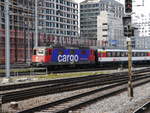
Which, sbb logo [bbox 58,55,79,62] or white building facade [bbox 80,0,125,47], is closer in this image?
sbb logo [bbox 58,55,79,62]

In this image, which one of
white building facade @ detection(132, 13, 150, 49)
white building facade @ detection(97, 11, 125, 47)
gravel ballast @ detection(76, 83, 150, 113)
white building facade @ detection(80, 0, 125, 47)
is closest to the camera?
gravel ballast @ detection(76, 83, 150, 113)

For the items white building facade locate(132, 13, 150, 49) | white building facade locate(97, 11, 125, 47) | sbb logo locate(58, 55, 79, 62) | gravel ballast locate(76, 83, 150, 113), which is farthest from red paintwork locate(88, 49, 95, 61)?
white building facade locate(97, 11, 125, 47)

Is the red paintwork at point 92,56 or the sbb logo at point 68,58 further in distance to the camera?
the red paintwork at point 92,56

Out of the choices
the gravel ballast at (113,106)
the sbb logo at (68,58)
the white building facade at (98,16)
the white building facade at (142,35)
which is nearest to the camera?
the gravel ballast at (113,106)

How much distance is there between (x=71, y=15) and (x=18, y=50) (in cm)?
6010

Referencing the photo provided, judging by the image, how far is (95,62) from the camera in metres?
47.6

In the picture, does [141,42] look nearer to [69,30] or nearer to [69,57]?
[69,30]

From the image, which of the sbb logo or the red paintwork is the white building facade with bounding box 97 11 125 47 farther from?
the sbb logo

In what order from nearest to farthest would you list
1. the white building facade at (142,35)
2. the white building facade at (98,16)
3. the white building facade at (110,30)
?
1. the white building facade at (142,35)
2. the white building facade at (110,30)
3. the white building facade at (98,16)

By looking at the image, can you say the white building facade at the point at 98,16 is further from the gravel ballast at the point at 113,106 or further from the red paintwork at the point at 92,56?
the gravel ballast at the point at 113,106

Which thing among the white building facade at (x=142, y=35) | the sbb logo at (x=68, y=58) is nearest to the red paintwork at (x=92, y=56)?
the sbb logo at (x=68, y=58)

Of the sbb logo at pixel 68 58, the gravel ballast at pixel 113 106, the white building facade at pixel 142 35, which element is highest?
the white building facade at pixel 142 35

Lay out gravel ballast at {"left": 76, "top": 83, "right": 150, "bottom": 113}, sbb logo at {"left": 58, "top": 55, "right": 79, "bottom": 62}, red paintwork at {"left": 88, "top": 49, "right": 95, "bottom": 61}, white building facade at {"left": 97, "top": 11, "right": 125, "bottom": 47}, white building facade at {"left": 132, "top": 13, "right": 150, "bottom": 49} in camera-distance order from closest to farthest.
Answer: gravel ballast at {"left": 76, "top": 83, "right": 150, "bottom": 113} → sbb logo at {"left": 58, "top": 55, "right": 79, "bottom": 62} → red paintwork at {"left": 88, "top": 49, "right": 95, "bottom": 61} → white building facade at {"left": 132, "top": 13, "right": 150, "bottom": 49} → white building facade at {"left": 97, "top": 11, "right": 125, "bottom": 47}

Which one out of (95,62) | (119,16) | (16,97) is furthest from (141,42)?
(16,97)
